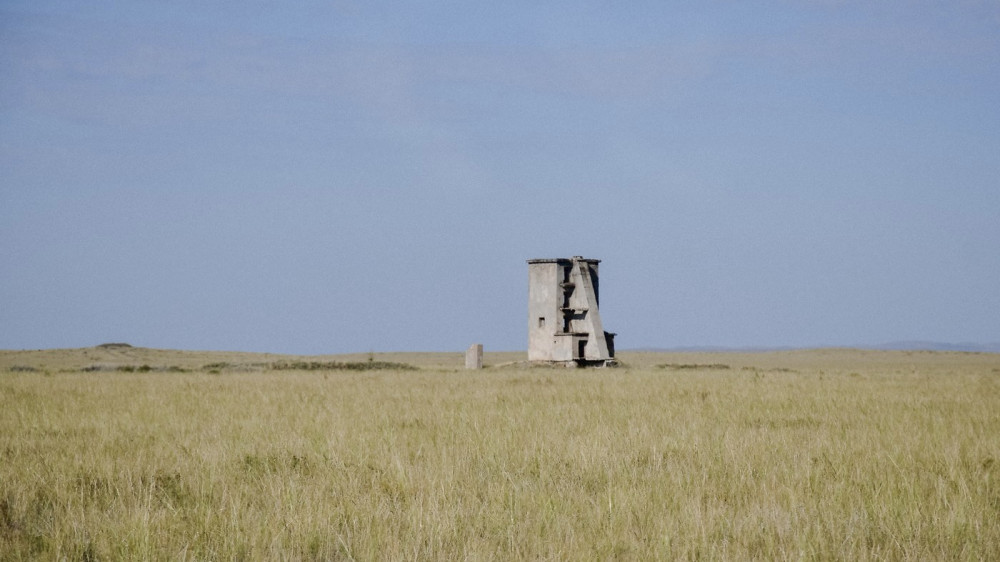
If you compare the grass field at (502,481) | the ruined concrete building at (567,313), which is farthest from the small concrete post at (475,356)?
the grass field at (502,481)

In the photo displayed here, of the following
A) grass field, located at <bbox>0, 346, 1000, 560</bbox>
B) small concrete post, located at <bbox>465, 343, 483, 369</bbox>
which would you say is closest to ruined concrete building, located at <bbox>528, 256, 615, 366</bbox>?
small concrete post, located at <bbox>465, 343, 483, 369</bbox>

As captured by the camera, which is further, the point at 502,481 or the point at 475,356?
the point at 475,356

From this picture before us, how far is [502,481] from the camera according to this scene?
22.0 feet

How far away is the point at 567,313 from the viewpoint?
113 ft

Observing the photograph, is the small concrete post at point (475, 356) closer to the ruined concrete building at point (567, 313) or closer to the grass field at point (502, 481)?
the ruined concrete building at point (567, 313)

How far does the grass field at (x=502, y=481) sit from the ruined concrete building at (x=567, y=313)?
19.5 meters

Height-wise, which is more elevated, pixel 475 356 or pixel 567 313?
pixel 567 313

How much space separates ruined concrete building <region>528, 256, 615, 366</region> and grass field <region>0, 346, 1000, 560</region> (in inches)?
767

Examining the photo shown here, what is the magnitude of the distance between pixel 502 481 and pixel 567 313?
27.8 meters

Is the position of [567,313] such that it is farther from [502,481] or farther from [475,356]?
[502,481]

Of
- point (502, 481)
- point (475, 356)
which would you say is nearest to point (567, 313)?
point (475, 356)

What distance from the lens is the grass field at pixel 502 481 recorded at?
5.02 metres

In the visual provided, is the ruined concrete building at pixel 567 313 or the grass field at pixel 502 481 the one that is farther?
the ruined concrete building at pixel 567 313

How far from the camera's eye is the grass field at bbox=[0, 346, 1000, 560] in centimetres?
502
